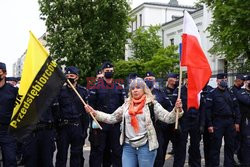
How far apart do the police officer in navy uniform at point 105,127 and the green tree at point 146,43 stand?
37500 mm

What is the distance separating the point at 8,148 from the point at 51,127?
82 centimetres

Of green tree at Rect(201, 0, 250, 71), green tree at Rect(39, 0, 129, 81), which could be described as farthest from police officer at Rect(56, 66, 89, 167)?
green tree at Rect(39, 0, 129, 81)

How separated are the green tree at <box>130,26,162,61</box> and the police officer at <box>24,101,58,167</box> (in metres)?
38.6

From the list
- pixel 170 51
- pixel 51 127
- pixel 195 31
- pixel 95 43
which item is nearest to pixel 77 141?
pixel 51 127

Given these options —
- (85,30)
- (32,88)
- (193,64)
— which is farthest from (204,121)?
(85,30)

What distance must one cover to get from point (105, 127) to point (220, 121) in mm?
2581

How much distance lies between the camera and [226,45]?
2212 centimetres

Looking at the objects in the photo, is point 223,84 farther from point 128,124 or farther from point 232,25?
point 232,25

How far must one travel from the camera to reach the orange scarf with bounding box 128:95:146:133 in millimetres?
→ 5539

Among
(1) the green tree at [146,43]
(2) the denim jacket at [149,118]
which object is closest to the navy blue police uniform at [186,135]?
(2) the denim jacket at [149,118]

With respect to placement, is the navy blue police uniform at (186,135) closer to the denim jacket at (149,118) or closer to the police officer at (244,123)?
the police officer at (244,123)

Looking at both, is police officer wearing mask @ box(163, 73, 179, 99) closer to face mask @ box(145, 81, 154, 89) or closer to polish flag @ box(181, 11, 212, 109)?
face mask @ box(145, 81, 154, 89)

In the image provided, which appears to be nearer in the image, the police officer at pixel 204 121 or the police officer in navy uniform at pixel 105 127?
the police officer in navy uniform at pixel 105 127

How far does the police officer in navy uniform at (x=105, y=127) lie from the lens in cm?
786
